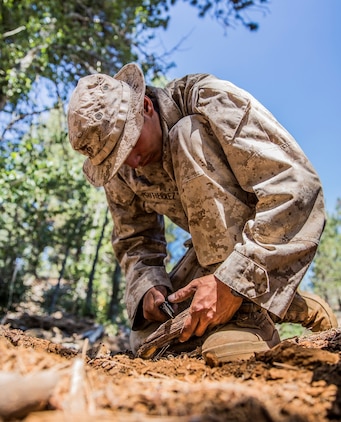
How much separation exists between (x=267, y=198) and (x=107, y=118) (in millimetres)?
937

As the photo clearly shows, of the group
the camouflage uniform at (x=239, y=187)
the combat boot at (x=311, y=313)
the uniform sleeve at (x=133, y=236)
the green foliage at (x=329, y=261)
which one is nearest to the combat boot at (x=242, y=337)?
the camouflage uniform at (x=239, y=187)

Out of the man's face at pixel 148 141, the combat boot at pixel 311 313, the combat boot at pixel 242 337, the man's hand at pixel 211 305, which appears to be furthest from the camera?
the combat boot at pixel 311 313

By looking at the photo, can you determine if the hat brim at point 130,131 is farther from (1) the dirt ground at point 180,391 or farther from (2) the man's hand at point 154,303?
(1) the dirt ground at point 180,391

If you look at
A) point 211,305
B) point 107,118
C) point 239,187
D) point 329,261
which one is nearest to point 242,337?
point 211,305

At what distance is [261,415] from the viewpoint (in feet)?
2.47

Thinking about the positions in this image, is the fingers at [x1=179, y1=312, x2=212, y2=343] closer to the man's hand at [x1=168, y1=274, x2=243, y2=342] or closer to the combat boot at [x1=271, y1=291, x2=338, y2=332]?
the man's hand at [x1=168, y1=274, x2=243, y2=342]

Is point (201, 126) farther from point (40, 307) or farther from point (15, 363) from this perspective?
point (40, 307)

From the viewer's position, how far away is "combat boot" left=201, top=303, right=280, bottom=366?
170 centimetres

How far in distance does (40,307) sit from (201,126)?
1143 centimetres

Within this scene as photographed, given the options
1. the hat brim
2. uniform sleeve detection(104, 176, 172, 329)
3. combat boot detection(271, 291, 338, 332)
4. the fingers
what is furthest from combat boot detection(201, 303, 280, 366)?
the hat brim

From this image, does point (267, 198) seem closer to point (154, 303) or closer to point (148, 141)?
point (148, 141)

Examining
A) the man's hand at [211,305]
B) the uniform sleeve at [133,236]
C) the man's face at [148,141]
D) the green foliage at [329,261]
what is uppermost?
the man's face at [148,141]

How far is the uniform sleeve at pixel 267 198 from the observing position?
5.68ft

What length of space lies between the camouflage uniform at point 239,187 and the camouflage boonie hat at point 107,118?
0.80 feet
